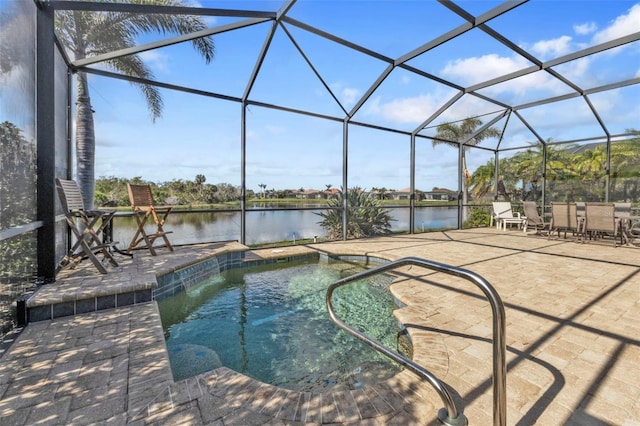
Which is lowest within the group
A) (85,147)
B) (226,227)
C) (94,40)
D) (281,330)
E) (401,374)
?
(281,330)

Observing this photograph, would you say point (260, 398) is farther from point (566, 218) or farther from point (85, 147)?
point (566, 218)

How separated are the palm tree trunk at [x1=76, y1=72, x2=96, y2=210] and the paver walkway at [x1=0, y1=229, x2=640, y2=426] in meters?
2.64

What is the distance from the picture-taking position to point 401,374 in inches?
74.4

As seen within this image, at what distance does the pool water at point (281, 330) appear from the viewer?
228 centimetres

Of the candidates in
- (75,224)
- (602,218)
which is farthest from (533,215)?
(75,224)

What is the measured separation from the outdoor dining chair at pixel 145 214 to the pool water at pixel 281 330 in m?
1.27

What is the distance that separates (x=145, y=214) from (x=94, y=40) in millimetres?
3874

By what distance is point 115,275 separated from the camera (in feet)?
11.3

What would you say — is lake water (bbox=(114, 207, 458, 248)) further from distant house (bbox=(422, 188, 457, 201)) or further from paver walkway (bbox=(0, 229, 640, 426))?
paver walkway (bbox=(0, 229, 640, 426))

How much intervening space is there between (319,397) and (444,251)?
4.99m

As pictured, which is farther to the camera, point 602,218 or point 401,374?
point 602,218

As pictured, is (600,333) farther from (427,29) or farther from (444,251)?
(427,29)

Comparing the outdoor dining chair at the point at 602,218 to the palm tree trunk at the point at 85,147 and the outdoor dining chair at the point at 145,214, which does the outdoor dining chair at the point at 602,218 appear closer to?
the outdoor dining chair at the point at 145,214

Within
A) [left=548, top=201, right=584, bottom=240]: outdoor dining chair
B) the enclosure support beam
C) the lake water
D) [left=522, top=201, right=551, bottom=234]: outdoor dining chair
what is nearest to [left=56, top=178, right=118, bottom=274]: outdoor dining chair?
the enclosure support beam
